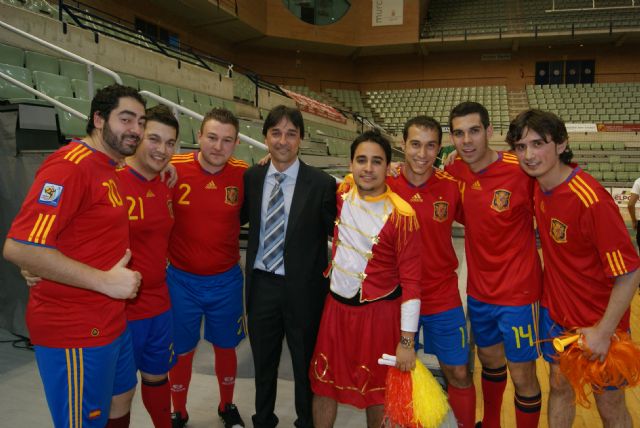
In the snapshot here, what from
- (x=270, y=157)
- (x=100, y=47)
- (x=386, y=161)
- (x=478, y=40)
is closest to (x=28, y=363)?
(x=270, y=157)

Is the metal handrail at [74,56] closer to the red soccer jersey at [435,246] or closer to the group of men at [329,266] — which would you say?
the group of men at [329,266]

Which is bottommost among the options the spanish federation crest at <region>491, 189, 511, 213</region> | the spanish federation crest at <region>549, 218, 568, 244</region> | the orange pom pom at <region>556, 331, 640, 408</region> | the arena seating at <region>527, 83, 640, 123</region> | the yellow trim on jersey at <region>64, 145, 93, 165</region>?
the orange pom pom at <region>556, 331, 640, 408</region>

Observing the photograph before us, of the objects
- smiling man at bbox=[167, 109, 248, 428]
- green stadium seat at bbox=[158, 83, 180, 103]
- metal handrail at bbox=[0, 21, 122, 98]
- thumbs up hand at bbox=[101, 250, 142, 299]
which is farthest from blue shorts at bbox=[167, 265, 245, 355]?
green stadium seat at bbox=[158, 83, 180, 103]

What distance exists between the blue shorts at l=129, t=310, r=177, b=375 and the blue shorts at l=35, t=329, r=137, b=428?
434 mm

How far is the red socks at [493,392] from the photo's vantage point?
2.46m

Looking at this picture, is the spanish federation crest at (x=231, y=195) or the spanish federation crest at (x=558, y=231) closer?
the spanish federation crest at (x=558, y=231)

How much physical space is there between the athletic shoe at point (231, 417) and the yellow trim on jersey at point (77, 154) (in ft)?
5.89

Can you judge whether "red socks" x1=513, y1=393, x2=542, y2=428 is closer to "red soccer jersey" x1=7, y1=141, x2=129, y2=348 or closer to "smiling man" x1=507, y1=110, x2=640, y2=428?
"smiling man" x1=507, y1=110, x2=640, y2=428

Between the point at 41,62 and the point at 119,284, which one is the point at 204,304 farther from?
the point at 41,62

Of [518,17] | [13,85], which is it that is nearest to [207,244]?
[13,85]

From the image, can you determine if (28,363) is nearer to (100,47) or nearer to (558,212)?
(558,212)

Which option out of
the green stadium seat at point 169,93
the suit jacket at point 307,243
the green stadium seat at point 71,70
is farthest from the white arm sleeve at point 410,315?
the green stadium seat at point 169,93

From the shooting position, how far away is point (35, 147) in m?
3.50

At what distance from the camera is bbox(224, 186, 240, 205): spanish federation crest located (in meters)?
2.51
